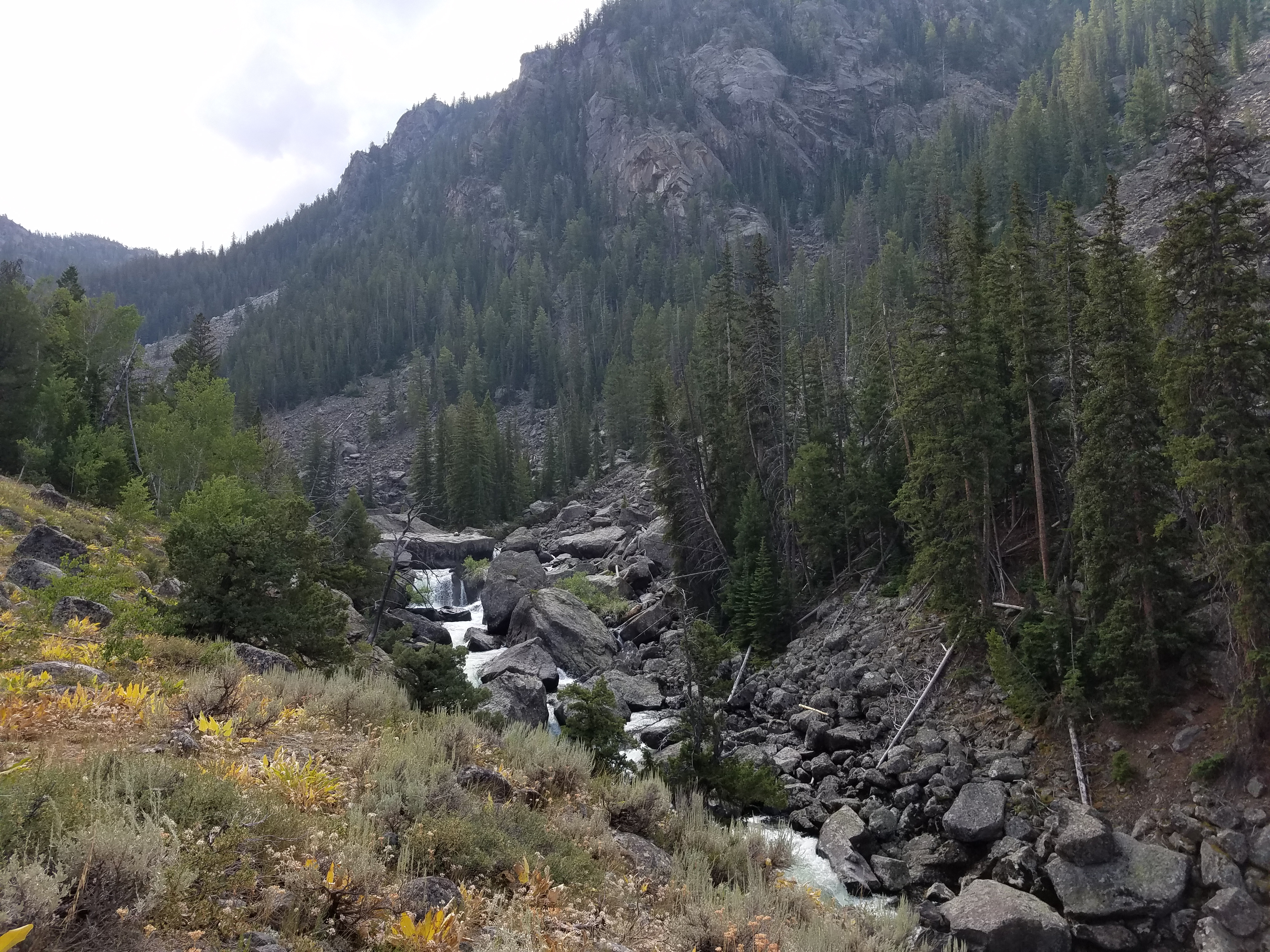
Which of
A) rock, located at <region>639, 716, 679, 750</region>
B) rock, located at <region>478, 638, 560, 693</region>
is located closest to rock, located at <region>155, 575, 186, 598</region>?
rock, located at <region>478, 638, 560, 693</region>

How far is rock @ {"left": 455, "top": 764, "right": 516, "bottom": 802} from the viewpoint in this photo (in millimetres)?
7445

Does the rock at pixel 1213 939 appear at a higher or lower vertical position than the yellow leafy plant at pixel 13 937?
lower

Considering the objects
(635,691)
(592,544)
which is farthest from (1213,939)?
(592,544)

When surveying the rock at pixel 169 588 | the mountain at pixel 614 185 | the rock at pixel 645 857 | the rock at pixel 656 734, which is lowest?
the rock at pixel 656 734

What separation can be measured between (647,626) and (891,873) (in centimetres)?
2196

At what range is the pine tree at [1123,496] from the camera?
17.0 metres

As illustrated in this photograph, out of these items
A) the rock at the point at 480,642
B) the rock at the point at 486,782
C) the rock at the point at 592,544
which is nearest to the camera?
the rock at the point at 486,782

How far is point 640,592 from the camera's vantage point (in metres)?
43.3

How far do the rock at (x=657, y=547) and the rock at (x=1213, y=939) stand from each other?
93.5 ft

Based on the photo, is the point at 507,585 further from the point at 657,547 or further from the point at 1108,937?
the point at 1108,937

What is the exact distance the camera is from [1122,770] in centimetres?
1617

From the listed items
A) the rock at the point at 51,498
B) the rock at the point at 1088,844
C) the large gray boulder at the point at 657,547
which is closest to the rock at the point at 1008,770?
the rock at the point at 1088,844

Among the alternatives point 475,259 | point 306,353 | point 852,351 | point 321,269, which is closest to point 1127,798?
point 852,351

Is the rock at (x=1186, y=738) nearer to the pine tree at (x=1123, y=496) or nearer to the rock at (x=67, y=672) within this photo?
the pine tree at (x=1123, y=496)
